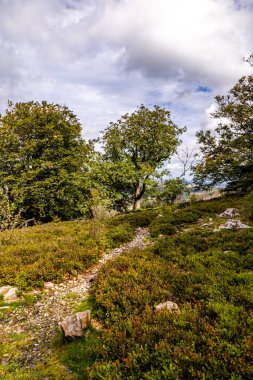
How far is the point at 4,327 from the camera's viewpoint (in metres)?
6.38

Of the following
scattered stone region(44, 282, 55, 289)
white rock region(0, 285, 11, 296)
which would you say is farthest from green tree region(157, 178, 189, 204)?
white rock region(0, 285, 11, 296)

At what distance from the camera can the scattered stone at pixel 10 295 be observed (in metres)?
7.70

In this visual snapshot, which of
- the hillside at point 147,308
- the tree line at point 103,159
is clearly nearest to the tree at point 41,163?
the tree line at point 103,159

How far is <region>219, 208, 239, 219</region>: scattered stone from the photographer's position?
1485 cm

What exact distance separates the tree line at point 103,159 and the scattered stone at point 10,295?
1337 centimetres

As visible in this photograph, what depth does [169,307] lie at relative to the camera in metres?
5.96

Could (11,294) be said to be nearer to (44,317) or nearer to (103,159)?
(44,317)

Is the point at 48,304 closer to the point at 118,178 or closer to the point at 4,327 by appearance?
the point at 4,327

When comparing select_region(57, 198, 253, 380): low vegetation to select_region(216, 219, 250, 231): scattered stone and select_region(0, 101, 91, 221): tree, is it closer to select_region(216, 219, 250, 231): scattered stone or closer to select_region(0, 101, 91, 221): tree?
select_region(216, 219, 250, 231): scattered stone

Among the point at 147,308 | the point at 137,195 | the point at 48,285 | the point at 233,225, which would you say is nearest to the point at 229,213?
the point at 233,225

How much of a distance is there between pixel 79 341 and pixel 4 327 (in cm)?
254

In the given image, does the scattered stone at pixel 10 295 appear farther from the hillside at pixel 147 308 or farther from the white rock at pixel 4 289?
the hillside at pixel 147 308

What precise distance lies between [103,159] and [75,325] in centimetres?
2429

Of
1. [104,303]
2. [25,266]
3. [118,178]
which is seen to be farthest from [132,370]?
[118,178]
